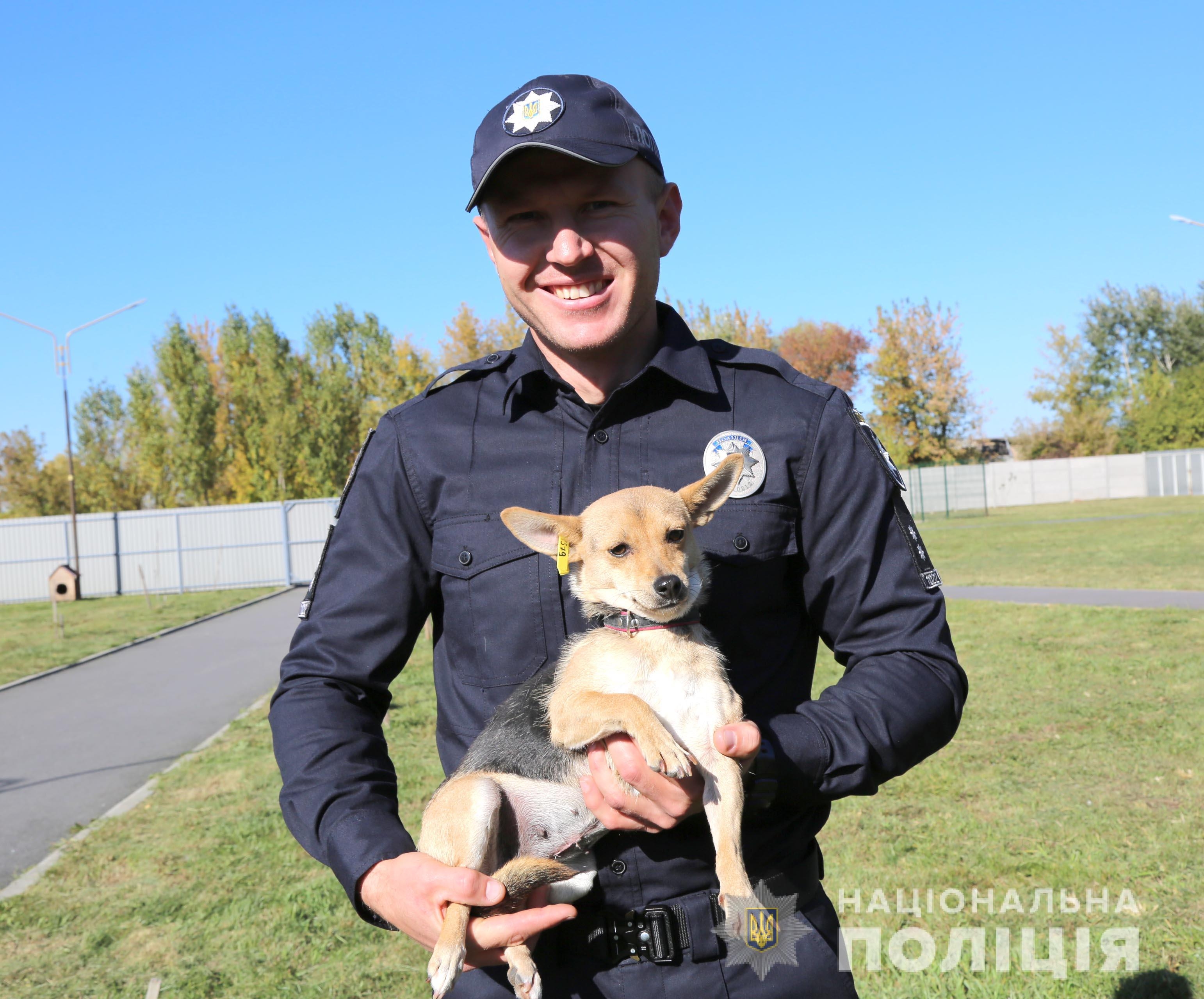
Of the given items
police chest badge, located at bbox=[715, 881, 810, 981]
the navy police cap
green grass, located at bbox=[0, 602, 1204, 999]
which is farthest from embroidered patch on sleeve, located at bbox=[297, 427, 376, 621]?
green grass, located at bbox=[0, 602, 1204, 999]

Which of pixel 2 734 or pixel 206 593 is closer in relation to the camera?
pixel 2 734

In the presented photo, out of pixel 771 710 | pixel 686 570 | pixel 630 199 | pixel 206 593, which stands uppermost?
pixel 630 199

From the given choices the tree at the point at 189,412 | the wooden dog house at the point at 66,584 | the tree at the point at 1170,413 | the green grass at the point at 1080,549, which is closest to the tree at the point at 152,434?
the tree at the point at 189,412

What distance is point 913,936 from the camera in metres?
5.68

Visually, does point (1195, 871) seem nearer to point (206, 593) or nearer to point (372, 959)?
point (372, 959)

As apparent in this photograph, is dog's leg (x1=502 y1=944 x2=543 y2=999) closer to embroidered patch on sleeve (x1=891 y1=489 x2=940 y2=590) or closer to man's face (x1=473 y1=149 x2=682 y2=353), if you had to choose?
embroidered patch on sleeve (x1=891 y1=489 x2=940 y2=590)

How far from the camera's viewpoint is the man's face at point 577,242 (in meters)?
2.54

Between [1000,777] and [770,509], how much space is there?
267 inches

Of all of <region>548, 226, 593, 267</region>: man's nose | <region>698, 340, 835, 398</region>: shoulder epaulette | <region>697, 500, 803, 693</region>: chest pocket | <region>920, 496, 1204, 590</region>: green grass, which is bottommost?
<region>920, 496, 1204, 590</region>: green grass

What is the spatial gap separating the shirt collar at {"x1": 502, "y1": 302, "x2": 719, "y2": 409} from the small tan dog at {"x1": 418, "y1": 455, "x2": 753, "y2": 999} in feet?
0.99

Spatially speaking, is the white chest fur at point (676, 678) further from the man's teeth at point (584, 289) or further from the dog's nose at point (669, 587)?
the man's teeth at point (584, 289)

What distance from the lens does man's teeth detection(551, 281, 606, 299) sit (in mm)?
2578

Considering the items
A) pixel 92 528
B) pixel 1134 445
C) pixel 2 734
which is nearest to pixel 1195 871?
pixel 2 734

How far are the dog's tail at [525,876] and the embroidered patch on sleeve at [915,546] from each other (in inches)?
45.6
